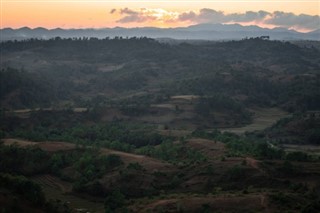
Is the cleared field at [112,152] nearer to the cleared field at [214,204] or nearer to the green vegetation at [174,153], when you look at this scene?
the green vegetation at [174,153]

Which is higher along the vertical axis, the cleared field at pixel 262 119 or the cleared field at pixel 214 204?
A: the cleared field at pixel 214 204

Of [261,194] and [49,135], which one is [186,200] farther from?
[49,135]

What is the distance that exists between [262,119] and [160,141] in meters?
39.8

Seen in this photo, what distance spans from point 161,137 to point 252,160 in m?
22.5

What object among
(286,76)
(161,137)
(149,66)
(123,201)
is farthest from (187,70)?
(123,201)

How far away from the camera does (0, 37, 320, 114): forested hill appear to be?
384 feet

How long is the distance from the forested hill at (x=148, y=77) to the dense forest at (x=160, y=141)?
1.68 feet

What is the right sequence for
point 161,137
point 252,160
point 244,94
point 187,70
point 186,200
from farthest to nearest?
point 187,70
point 244,94
point 161,137
point 252,160
point 186,200

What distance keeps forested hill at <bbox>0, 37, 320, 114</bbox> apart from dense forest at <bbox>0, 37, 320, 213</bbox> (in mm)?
513

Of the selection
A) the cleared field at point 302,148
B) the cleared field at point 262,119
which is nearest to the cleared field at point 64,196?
the cleared field at point 302,148

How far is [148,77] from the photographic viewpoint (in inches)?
5974

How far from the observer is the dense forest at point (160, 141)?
45.8 meters

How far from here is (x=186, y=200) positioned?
44.2 m

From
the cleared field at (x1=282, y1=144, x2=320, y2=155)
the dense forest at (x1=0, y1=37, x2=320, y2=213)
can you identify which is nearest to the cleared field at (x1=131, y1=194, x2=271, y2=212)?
the dense forest at (x1=0, y1=37, x2=320, y2=213)
